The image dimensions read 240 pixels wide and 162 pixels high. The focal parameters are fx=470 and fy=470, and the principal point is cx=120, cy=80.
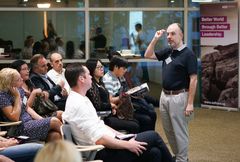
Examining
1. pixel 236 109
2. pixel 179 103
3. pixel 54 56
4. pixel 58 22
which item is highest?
pixel 58 22

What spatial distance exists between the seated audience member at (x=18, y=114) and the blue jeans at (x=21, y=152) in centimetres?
83

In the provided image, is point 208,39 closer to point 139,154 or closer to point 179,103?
point 179,103

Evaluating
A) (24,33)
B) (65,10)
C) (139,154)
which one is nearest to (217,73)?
(65,10)

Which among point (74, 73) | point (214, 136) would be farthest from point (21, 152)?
point (214, 136)

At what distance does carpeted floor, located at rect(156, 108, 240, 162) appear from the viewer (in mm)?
5785

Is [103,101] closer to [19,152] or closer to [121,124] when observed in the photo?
[121,124]

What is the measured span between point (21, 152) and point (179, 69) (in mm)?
2000

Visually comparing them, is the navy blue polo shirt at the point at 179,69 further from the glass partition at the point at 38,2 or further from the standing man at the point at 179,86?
the glass partition at the point at 38,2

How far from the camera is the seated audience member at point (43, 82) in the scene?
18.8 ft

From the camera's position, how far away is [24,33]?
9.48 metres

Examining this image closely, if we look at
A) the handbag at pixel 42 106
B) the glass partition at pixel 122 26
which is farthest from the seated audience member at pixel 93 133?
the glass partition at pixel 122 26

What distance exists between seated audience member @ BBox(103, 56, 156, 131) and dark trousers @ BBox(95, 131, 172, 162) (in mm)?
1598

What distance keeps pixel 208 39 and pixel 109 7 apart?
6.91 ft

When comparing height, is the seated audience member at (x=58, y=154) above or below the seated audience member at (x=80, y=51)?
below
